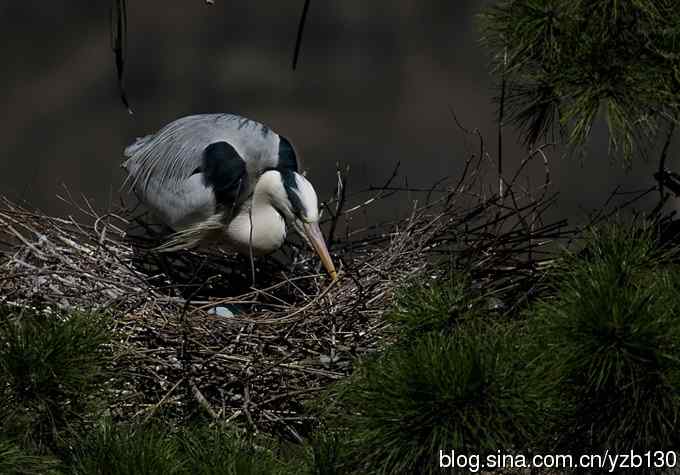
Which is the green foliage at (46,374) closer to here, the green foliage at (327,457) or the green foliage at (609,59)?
the green foliage at (327,457)

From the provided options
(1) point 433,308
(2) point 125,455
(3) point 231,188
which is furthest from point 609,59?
(3) point 231,188

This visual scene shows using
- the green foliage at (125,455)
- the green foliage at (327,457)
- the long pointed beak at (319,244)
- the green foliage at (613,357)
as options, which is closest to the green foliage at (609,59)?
the green foliage at (613,357)

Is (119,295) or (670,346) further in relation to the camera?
(119,295)

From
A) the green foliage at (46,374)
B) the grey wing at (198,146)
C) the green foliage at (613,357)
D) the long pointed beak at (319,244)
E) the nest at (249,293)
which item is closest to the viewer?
the green foliage at (613,357)

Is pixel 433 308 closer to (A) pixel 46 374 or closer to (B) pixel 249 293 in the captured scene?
(A) pixel 46 374

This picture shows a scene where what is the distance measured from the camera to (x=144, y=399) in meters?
1.79

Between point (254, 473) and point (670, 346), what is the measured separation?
0.39 m

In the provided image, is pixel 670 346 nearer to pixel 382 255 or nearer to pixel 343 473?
pixel 343 473

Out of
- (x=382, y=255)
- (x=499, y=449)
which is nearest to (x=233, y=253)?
(x=382, y=255)

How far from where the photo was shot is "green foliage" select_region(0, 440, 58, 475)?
1.14 meters

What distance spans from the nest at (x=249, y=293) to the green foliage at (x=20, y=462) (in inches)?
11.3

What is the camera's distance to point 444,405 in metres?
1.15

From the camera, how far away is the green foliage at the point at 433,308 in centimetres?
124

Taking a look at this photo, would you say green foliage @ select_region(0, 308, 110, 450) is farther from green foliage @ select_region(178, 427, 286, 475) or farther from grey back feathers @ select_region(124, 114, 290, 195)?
grey back feathers @ select_region(124, 114, 290, 195)
